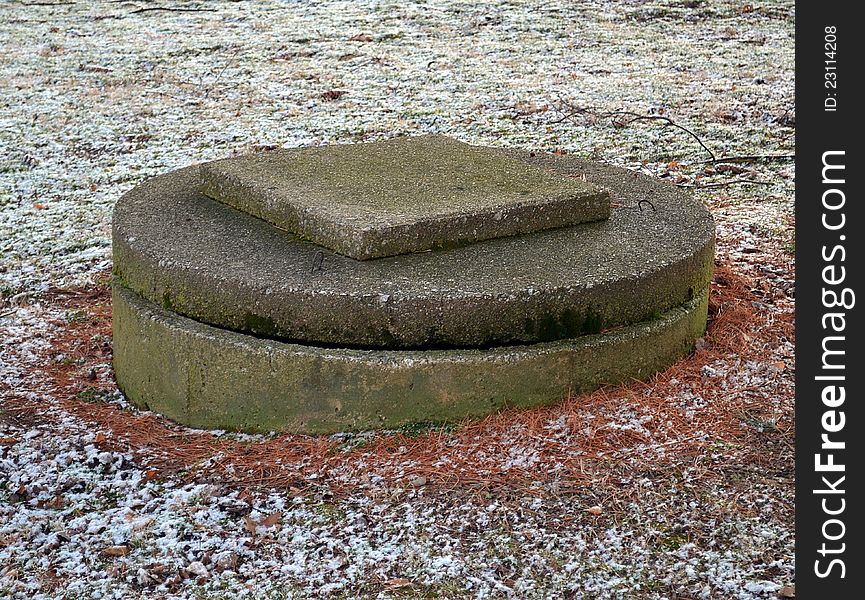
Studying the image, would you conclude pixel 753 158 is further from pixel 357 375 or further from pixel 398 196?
pixel 357 375

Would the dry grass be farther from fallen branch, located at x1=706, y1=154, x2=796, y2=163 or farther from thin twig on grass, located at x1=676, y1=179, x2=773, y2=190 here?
fallen branch, located at x1=706, y1=154, x2=796, y2=163

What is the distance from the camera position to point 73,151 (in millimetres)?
6578

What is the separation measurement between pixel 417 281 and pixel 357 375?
34cm

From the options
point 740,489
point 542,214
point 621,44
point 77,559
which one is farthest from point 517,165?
point 621,44

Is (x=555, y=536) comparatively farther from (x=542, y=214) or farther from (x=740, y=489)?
(x=542, y=214)

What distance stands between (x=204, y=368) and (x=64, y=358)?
3.33ft

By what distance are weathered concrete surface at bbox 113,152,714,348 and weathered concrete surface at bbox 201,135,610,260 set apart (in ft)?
0.16

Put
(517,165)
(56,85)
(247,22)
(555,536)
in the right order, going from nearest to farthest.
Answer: (555,536)
(517,165)
(56,85)
(247,22)

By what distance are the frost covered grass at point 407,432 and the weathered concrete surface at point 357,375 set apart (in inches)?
3.0

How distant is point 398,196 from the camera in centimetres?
362

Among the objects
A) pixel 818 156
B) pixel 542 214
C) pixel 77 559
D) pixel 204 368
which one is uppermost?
pixel 818 156

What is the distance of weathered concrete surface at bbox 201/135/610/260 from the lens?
339 centimetres

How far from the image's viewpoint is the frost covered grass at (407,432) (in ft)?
9.00

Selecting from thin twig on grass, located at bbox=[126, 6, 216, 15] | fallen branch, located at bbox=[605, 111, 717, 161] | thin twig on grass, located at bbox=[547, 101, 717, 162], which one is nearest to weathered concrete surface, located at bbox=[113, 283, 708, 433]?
fallen branch, located at bbox=[605, 111, 717, 161]
